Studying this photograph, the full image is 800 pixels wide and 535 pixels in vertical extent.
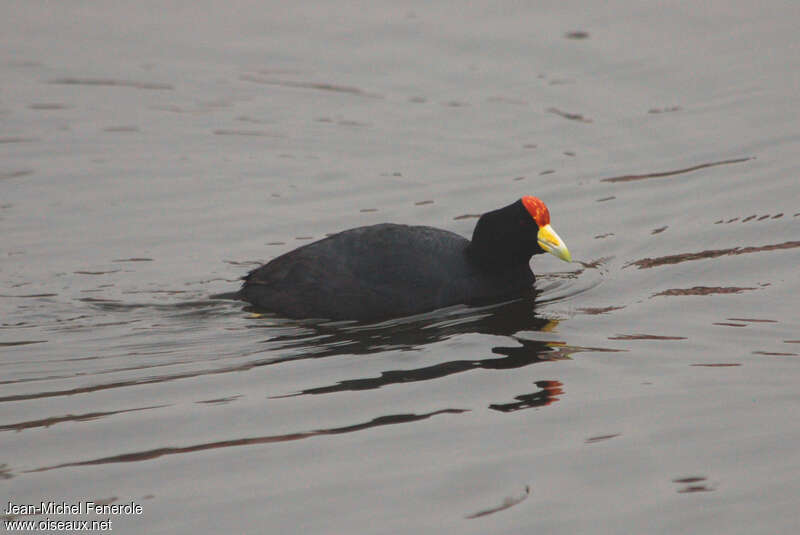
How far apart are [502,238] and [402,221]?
1.84 meters

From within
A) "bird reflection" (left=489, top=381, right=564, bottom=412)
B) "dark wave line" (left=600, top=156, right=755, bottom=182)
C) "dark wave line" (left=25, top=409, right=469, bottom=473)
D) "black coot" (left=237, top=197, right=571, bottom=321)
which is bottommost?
"dark wave line" (left=25, top=409, right=469, bottom=473)

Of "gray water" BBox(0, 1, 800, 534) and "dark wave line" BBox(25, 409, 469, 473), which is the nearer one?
"gray water" BBox(0, 1, 800, 534)

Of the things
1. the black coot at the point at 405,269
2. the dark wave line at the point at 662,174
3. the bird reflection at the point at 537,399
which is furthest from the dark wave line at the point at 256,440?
the dark wave line at the point at 662,174

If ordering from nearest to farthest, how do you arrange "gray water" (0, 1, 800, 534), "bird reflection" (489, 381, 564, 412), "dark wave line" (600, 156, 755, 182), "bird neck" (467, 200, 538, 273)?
"gray water" (0, 1, 800, 534)
"bird reflection" (489, 381, 564, 412)
"bird neck" (467, 200, 538, 273)
"dark wave line" (600, 156, 755, 182)

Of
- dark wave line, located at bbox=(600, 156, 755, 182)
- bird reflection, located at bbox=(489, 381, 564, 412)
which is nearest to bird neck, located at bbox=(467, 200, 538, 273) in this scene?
bird reflection, located at bbox=(489, 381, 564, 412)

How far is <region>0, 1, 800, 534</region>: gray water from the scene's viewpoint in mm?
5336

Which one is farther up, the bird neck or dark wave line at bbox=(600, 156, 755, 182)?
dark wave line at bbox=(600, 156, 755, 182)

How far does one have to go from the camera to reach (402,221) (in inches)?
381

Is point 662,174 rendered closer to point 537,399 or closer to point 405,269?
point 405,269

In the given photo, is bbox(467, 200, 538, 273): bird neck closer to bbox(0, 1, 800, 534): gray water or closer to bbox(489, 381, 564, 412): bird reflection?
bbox(0, 1, 800, 534): gray water

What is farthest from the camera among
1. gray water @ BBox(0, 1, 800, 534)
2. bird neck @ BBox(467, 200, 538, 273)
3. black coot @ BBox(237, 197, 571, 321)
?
bird neck @ BBox(467, 200, 538, 273)

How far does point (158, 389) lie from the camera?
6523mm

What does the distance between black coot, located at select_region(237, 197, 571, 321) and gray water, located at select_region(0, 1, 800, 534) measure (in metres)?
0.15

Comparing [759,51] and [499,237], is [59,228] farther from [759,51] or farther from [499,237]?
[759,51]
